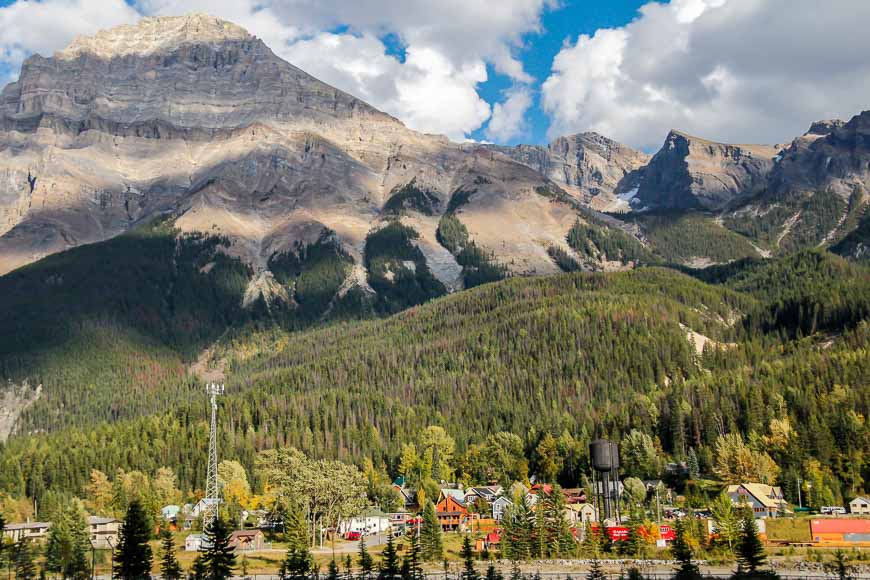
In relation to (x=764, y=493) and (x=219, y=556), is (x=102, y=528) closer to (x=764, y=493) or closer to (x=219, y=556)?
(x=219, y=556)

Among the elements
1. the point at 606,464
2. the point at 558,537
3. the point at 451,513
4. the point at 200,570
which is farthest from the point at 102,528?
the point at 606,464

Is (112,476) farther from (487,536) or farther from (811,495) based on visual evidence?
(811,495)

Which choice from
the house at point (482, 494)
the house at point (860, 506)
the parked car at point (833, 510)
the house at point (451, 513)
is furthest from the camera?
the house at point (482, 494)

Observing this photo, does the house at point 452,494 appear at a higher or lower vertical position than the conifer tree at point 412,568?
higher

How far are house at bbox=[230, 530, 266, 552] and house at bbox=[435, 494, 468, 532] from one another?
33115 mm

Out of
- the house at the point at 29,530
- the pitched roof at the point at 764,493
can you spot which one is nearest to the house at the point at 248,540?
the house at the point at 29,530

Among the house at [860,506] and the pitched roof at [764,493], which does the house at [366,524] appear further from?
the house at [860,506]

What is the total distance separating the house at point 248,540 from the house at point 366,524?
65.2 feet

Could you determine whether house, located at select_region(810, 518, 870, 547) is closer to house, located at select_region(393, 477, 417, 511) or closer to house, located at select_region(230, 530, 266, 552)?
house, located at select_region(230, 530, 266, 552)

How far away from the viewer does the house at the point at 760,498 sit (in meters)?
152

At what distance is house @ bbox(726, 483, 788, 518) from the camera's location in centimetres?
15250

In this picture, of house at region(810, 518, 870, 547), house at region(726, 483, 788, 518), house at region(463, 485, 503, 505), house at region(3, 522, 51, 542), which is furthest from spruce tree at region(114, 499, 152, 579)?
house at region(726, 483, 788, 518)

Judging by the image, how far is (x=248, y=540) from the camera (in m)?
144

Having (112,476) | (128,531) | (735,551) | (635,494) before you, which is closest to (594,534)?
(735,551)
